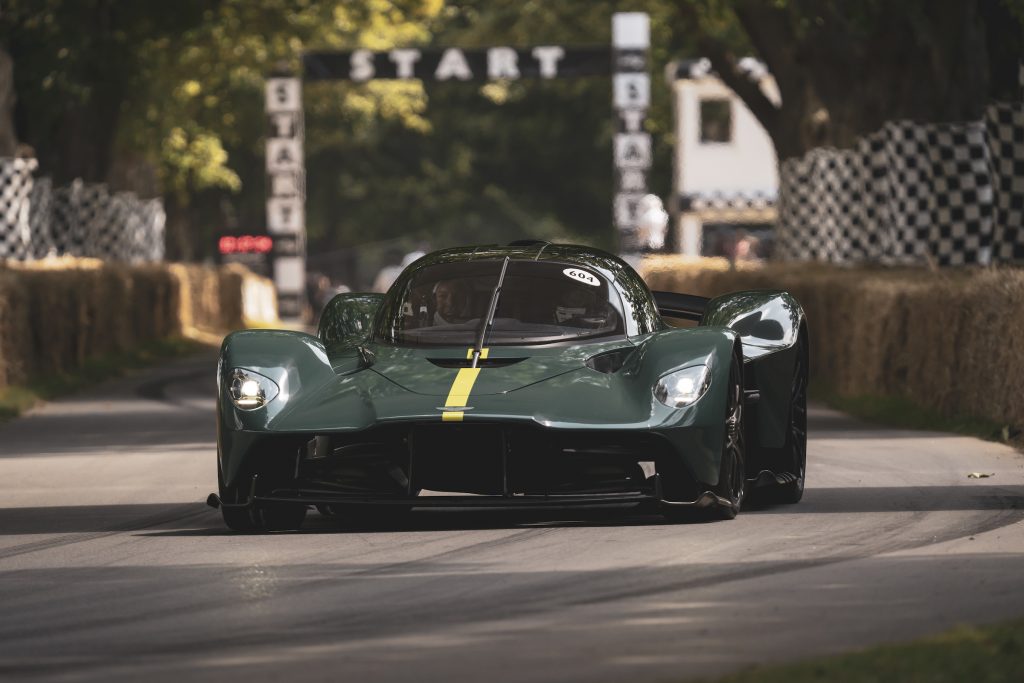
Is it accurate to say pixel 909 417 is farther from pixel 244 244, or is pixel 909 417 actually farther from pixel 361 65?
pixel 244 244

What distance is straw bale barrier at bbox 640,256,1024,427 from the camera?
14.3m

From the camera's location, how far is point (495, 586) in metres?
7.69

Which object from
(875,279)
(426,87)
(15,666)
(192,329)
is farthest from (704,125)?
(15,666)

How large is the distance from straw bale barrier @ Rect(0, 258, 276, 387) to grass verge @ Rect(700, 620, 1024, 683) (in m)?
13.7

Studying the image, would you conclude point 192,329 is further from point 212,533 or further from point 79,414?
point 212,533

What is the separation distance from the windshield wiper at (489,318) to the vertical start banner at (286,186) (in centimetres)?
3292

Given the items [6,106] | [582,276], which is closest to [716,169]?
[6,106]

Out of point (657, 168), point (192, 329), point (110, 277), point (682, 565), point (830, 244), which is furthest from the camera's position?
point (657, 168)

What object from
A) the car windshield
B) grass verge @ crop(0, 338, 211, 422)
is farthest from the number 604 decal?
grass verge @ crop(0, 338, 211, 422)

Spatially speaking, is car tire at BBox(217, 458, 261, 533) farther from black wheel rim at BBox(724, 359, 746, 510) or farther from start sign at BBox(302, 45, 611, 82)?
start sign at BBox(302, 45, 611, 82)

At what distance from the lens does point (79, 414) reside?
60.7ft

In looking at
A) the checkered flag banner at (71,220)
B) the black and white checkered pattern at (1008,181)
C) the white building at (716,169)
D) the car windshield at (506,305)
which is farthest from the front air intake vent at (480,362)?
the white building at (716,169)

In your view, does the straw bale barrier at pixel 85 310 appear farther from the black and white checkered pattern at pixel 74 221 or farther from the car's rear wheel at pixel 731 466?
the car's rear wheel at pixel 731 466

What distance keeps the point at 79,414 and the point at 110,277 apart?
26.8ft
